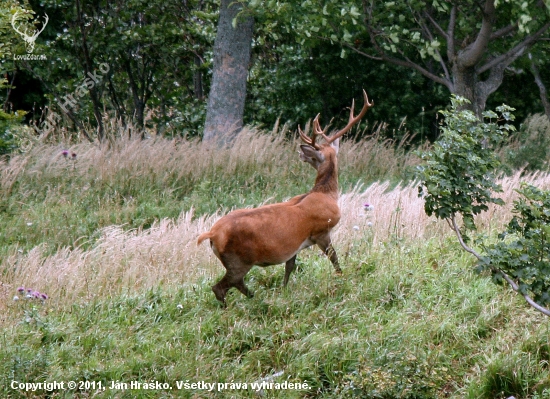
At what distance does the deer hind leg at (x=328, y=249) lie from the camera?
23.6 feet

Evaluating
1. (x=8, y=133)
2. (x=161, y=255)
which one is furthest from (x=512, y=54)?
(x=8, y=133)

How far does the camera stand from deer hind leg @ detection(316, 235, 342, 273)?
7207mm

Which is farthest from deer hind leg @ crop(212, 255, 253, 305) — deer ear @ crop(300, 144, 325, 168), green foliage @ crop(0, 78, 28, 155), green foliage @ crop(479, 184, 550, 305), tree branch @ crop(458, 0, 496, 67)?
tree branch @ crop(458, 0, 496, 67)

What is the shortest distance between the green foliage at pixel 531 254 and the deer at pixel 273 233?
5.99 feet

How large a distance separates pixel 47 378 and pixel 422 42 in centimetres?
1039

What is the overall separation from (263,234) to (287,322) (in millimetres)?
775

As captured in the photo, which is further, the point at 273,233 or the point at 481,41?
the point at 481,41

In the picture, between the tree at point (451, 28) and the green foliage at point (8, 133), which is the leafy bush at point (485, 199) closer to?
the tree at point (451, 28)

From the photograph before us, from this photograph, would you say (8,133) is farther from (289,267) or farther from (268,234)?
(268,234)

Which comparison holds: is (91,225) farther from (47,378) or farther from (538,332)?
(538,332)

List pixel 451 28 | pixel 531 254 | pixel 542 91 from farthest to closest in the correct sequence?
pixel 542 91, pixel 451 28, pixel 531 254

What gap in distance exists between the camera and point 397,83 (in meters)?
17.6

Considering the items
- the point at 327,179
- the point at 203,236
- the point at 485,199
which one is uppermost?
the point at 485,199

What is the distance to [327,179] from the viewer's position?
7516 millimetres
